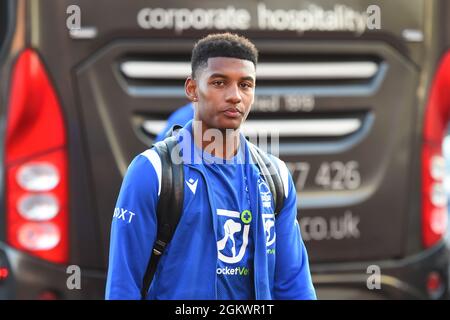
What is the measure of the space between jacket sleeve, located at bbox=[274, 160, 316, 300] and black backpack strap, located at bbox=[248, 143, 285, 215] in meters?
0.03

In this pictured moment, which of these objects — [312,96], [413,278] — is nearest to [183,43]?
[312,96]

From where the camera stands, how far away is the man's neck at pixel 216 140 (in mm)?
3016

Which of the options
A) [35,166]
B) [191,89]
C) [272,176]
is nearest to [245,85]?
[191,89]

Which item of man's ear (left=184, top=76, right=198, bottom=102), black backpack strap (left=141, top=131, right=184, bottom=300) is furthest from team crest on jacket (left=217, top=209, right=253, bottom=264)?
man's ear (left=184, top=76, right=198, bottom=102)

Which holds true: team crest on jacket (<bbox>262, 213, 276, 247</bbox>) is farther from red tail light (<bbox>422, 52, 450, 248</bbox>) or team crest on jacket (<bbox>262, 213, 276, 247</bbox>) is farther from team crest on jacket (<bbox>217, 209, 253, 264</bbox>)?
red tail light (<bbox>422, 52, 450, 248</bbox>)

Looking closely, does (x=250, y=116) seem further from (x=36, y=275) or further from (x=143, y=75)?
(x=36, y=275)

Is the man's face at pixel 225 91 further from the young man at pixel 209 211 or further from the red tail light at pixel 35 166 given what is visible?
the red tail light at pixel 35 166

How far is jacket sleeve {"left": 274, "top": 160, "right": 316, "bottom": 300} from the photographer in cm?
313

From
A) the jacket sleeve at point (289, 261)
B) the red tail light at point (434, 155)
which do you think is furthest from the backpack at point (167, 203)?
the red tail light at point (434, 155)

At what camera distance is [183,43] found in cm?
495

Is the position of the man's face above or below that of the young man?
above

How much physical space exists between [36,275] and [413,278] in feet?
7.06

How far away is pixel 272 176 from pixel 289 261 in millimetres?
290

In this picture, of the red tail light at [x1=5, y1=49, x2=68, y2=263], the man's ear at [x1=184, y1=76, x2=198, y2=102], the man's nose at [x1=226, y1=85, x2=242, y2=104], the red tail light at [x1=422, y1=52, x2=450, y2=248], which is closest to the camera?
the man's nose at [x1=226, y1=85, x2=242, y2=104]
